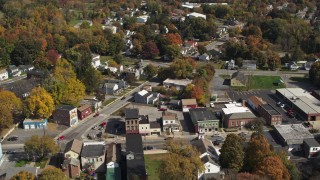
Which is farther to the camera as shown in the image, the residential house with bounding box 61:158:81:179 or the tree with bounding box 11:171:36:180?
the residential house with bounding box 61:158:81:179

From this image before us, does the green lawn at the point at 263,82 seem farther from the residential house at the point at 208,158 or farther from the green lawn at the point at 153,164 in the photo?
the green lawn at the point at 153,164

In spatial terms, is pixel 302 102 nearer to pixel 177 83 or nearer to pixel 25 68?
pixel 177 83

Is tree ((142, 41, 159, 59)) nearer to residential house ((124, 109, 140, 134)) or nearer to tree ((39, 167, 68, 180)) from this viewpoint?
residential house ((124, 109, 140, 134))

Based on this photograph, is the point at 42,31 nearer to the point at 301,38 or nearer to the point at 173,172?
the point at 301,38

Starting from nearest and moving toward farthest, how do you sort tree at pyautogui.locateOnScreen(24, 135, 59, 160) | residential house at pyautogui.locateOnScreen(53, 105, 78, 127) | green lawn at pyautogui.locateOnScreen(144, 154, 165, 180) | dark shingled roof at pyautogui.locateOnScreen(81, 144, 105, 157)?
green lawn at pyautogui.locateOnScreen(144, 154, 165, 180) < dark shingled roof at pyautogui.locateOnScreen(81, 144, 105, 157) < tree at pyautogui.locateOnScreen(24, 135, 59, 160) < residential house at pyautogui.locateOnScreen(53, 105, 78, 127)

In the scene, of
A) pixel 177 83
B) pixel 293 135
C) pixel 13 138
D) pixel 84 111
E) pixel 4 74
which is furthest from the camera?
pixel 4 74

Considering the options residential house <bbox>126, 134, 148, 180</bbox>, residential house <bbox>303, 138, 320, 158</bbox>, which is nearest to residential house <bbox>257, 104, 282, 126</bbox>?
residential house <bbox>303, 138, 320, 158</bbox>

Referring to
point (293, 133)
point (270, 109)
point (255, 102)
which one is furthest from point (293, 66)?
point (293, 133)
